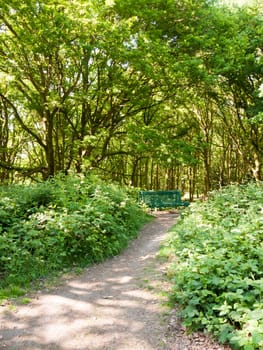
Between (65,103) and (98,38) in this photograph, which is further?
(65,103)

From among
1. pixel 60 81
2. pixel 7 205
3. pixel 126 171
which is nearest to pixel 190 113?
pixel 126 171

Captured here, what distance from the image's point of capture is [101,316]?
13.3 feet

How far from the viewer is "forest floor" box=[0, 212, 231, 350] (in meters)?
3.46

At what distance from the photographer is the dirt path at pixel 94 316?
3.51m

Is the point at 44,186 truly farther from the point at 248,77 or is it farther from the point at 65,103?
the point at 248,77

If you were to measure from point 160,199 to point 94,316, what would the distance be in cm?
1056

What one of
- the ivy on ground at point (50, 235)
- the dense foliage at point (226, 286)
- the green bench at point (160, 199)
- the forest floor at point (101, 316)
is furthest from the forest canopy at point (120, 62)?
the forest floor at point (101, 316)

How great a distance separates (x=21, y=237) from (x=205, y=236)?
11.3 ft

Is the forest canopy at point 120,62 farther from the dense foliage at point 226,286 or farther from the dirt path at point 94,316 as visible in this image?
the dirt path at point 94,316

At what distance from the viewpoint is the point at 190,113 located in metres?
20.3

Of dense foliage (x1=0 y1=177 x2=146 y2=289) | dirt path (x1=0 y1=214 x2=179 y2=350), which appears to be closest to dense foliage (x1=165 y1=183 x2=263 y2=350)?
dirt path (x1=0 y1=214 x2=179 y2=350)

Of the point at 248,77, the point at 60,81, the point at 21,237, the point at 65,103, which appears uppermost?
the point at 248,77

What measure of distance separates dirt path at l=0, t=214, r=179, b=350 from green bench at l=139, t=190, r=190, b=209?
8210 mm

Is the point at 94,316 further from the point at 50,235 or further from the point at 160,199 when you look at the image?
the point at 160,199
